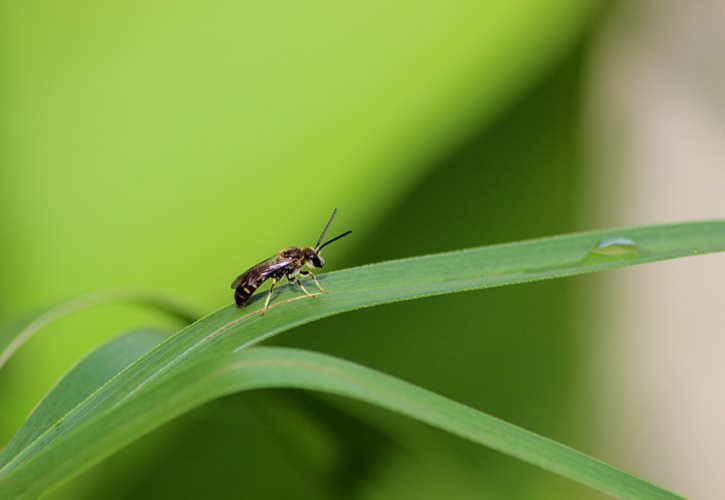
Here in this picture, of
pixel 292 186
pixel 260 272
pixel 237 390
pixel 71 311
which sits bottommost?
pixel 237 390

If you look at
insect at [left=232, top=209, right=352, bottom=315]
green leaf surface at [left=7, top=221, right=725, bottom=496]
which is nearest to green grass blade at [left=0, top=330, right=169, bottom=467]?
green leaf surface at [left=7, top=221, right=725, bottom=496]

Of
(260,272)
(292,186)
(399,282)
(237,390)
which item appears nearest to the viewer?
(237,390)

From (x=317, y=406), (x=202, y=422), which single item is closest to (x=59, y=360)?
(x=202, y=422)

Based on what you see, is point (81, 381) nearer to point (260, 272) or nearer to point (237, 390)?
point (260, 272)

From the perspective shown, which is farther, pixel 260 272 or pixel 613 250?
pixel 260 272

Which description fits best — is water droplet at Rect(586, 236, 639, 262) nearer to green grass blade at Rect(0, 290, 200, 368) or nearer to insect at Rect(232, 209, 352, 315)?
insect at Rect(232, 209, 352, 315)

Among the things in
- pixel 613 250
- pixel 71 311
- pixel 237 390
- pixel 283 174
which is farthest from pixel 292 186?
pixel 237 390
